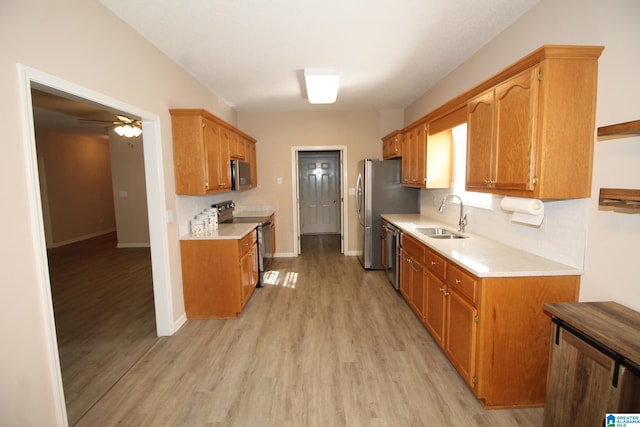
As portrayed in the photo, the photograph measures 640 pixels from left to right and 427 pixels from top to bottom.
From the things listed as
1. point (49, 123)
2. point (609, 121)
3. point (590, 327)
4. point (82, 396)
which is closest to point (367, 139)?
point (609, 121)

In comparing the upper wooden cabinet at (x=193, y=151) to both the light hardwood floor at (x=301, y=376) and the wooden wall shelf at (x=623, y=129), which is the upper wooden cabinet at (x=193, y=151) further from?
the wooden wall shelf at (x=623, y=129)

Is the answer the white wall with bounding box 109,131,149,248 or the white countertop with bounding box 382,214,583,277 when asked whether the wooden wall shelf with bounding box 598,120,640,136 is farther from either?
the white wall with bounding box 109,131,149,248

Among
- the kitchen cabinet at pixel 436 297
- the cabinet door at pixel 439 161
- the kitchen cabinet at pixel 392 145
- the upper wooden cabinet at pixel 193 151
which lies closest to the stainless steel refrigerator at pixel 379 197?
the kitchen cabinet at pixel 392 145

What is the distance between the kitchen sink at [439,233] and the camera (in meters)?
3.09

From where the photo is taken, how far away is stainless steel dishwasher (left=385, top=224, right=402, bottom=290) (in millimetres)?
3630

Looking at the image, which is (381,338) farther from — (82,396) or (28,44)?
(28,44)

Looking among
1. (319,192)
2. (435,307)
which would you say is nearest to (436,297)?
(435,307)

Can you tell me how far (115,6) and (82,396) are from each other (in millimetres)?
2707

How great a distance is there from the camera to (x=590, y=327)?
1.29 metres

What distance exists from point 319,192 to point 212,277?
15.8 feet

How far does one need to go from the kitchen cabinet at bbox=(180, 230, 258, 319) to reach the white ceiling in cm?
Answer: 187

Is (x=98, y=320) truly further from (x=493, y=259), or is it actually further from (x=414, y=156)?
(x=414, y=156)

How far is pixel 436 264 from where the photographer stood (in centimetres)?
247

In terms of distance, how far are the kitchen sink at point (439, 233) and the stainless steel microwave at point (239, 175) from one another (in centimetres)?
236
